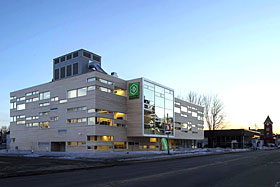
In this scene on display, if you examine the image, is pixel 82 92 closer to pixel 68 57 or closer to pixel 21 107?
pixel 68 57

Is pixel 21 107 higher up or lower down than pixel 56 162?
higher up

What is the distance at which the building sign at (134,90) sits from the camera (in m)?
49.3

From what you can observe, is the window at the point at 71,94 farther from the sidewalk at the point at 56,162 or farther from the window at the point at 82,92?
the sidewalk at the point at 56,162

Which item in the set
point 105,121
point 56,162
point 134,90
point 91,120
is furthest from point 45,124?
point 56,162

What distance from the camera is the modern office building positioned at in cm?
4422

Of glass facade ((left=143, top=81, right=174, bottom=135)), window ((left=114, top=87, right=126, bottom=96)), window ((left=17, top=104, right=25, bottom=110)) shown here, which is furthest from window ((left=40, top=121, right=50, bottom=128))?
glass facade ((left=143, top=81, right=174, bottom=135))

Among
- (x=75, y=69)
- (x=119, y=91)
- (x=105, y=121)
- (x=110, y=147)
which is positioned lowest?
(x=110, y=147)

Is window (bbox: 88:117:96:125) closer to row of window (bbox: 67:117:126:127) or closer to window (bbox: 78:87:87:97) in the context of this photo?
row of window (bbox: 67:117:126:127)

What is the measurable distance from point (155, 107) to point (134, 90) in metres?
6.00

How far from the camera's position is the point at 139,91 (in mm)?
49312

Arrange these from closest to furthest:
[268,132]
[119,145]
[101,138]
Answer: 1. [101,138]
2. [119,145]
3. [268,132]

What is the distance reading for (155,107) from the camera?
52.3m

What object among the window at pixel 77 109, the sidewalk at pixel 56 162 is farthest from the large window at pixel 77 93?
the sidewalk at pixel 56 162

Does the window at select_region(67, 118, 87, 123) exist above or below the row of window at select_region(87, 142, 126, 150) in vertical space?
above
